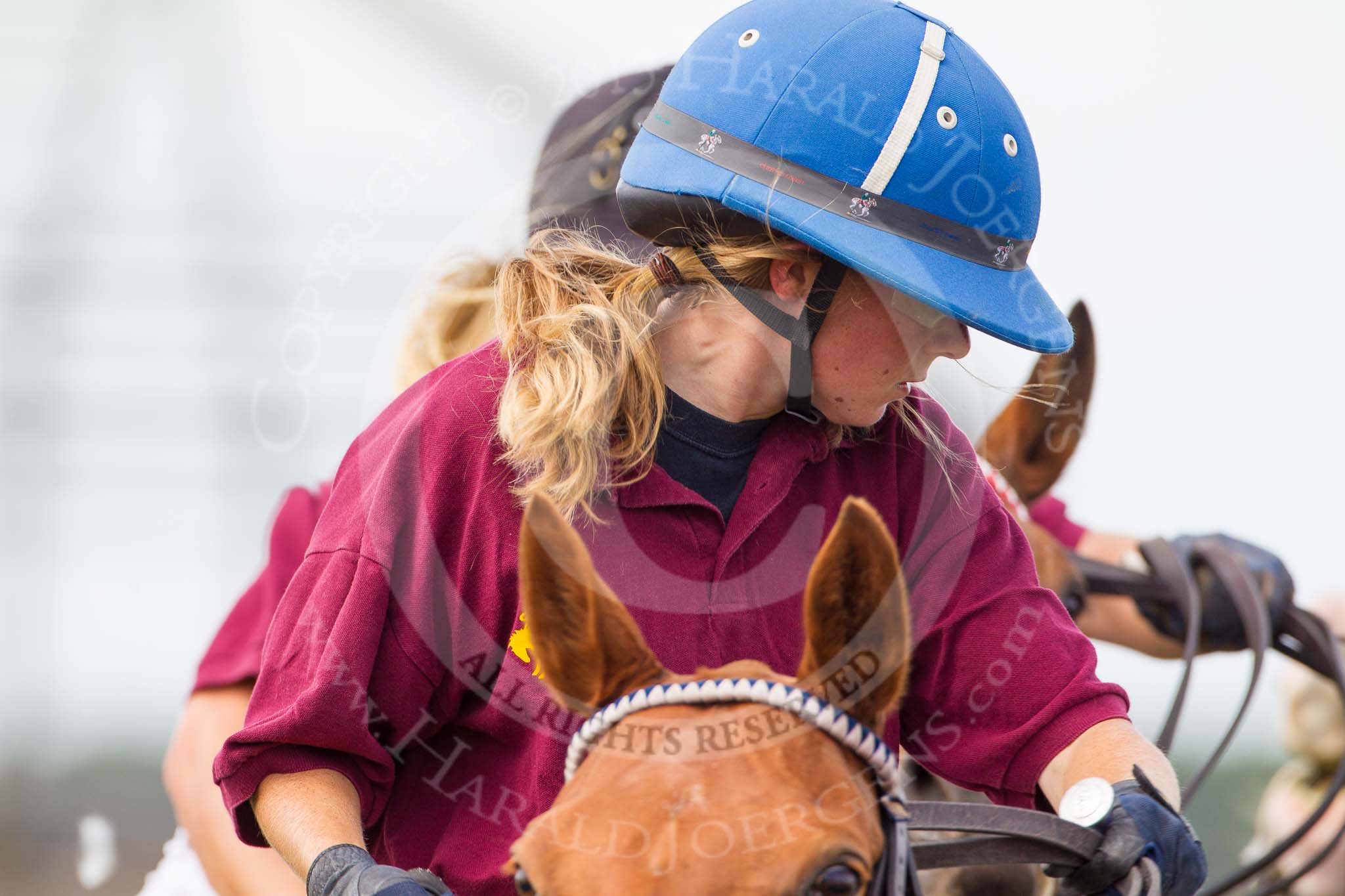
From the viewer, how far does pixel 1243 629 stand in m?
3.47

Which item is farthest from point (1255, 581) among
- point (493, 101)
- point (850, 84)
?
point (493, 101)

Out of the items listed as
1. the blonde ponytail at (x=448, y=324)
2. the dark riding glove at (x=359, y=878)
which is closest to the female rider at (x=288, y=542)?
the blonde ponytail at (x=448, y=324)

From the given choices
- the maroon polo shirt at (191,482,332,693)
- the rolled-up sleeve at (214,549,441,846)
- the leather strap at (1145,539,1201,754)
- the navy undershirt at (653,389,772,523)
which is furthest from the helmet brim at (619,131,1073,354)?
the leather strap at (1145,539,1201,754)

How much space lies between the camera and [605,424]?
5.02 ft

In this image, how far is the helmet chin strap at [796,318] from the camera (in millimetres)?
1604

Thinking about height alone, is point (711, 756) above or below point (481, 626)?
above

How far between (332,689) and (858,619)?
2.17ft

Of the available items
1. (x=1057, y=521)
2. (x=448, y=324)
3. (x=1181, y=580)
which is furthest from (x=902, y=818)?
(x=1057, y=521)

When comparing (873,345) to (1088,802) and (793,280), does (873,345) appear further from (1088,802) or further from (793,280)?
(1088,802)

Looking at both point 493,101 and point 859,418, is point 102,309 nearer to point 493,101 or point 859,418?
point 493,101

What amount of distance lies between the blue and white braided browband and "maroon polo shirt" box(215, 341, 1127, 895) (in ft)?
1.00

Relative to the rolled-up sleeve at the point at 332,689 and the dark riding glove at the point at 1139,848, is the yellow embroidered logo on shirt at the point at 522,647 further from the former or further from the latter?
the dark riding glove at the point at 1139,848

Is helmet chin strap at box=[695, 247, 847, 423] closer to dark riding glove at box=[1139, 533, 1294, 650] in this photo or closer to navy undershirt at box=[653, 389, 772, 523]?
navy undershirt at box=[653, 389, 772, 523]

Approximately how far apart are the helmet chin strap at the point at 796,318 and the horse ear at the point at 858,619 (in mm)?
436
